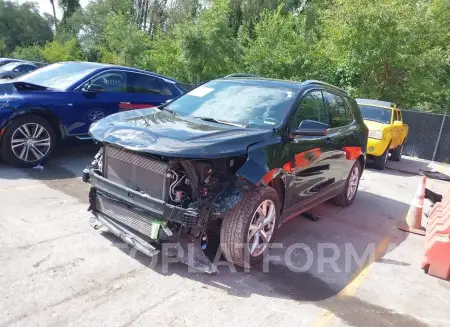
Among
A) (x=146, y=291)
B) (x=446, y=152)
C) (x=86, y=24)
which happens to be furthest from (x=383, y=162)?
(x=86, y=24)

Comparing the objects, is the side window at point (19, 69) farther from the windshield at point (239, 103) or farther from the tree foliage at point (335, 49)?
the windshield at point (239, 103)

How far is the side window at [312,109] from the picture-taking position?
4.19 meters

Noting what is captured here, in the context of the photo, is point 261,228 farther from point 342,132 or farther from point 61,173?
point 61,173

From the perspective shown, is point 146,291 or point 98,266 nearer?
point 146,291

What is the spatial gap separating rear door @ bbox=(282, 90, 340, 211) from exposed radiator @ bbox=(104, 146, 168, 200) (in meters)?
1.28

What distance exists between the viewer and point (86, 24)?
4284 centimetres

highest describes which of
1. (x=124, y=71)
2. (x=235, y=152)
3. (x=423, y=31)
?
(x=423, y=31)

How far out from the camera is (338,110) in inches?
208

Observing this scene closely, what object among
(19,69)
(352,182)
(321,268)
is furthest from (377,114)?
(19,69)

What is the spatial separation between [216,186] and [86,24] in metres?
45.2

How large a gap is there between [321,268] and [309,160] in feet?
3.87

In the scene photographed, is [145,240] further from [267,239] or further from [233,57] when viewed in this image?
[233,57]

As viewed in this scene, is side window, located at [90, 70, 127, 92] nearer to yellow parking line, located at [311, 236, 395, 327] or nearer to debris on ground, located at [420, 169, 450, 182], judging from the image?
yellow parking line, located at [311, 236, 395, 327]

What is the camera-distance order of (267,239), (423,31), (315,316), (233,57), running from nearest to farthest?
(315,316), (267,239), (423,31), (233,57)
